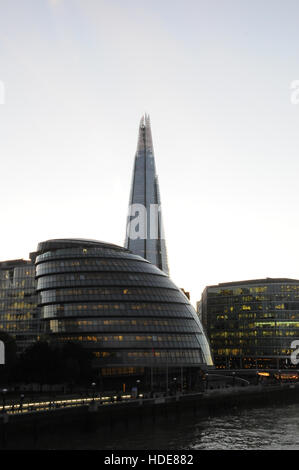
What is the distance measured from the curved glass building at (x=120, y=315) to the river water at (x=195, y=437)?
32794mm

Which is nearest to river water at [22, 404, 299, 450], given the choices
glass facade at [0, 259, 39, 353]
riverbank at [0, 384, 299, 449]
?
riverbank at [0, 384, 299, 449]

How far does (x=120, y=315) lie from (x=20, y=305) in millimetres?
37354

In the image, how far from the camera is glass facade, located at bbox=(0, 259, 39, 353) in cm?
14562

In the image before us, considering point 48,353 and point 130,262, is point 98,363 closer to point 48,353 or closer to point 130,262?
point 48,353

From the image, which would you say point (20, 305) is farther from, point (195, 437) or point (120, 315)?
point (195, 437)

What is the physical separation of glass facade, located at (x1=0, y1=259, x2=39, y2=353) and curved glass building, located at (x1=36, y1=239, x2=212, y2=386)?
982 cm

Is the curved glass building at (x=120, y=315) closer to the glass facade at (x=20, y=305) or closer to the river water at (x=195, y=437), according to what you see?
the glass facade at (x=20, y=305)

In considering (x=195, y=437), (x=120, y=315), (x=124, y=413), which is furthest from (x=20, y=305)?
(x=195, y=437)

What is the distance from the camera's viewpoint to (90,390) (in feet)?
371

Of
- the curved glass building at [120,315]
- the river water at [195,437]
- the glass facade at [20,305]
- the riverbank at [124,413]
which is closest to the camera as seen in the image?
the riverbank at [124,413]

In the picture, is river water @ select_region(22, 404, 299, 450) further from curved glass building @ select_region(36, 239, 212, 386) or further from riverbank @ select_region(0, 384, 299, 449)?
curved glass building @ select_region(36, 239, 212, 386)

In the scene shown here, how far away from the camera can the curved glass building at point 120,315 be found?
125625mm

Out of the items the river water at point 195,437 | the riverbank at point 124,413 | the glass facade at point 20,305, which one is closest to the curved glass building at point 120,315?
the glass facade at point 20,305

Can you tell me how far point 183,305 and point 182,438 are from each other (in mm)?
66976
